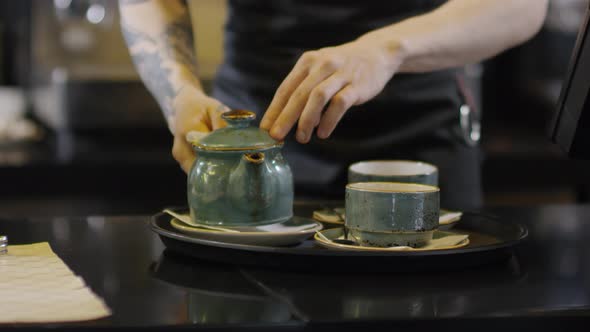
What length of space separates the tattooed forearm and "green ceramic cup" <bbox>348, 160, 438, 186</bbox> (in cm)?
40

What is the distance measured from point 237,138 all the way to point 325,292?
11.5 inches

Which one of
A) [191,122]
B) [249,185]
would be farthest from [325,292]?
[191,122]

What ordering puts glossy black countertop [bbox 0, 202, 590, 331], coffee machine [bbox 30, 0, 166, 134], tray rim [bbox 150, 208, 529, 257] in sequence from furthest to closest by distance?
coffee machine [bbox 30, 0, 166, 134] → tray rim [bbox 150, 208, 529, 257] → glossy black countertop [bbox 0, 202, 590, 331]

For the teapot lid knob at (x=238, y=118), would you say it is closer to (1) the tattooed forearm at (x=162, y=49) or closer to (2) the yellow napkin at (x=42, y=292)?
(2) the yellow napkin at (x=42, y=292)

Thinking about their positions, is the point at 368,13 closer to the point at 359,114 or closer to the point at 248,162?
the point at 359,114

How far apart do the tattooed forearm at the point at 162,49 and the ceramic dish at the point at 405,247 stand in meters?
0.54

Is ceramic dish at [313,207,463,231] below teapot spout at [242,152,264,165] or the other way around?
below

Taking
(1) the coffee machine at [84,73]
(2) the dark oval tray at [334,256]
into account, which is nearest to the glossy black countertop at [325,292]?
(2) the dark oval tray at [334,256]

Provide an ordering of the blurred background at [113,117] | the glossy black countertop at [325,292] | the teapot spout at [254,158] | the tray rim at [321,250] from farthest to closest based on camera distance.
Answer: the blurred background at [113,117]
the teapot spout at [254,158]
the tray rim at [321,250]
the glossy black countertop at [325,292]

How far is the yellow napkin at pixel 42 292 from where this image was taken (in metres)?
0.83

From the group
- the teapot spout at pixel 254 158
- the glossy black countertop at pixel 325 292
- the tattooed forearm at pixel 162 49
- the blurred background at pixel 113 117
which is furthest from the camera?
the blurred background at pixel 113 117

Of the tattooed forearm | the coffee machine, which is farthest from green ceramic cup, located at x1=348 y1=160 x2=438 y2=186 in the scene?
the coffee machine

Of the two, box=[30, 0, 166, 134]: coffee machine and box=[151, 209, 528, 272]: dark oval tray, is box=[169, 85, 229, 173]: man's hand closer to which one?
box=[151, 209, 528, 272]: dark oval tray

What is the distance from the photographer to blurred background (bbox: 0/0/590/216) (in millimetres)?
2721
